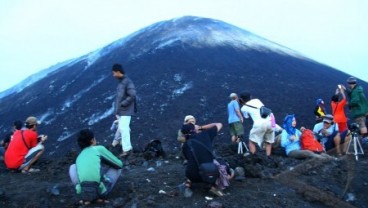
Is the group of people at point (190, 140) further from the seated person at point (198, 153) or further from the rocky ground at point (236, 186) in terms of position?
the rocky ground at point (236, 186)

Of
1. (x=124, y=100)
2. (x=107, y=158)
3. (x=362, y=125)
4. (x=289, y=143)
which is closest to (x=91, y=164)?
(x=107, y=158)

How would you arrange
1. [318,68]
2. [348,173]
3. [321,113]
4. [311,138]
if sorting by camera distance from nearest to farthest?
1. [348,173]
2. [311,138]
3. [321,113]
4. [318,68]

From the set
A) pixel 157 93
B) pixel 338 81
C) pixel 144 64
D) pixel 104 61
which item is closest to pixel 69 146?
pixel 157 93

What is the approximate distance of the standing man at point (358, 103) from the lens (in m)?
9.27

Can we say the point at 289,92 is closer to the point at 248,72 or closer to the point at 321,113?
the point at 248,72

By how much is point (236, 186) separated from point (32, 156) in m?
4.25

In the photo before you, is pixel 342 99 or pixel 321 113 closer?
pixel 342 99

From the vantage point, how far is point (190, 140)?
6230mm

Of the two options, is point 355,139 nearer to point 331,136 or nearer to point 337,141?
point 337,141

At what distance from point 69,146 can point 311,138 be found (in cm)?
1065

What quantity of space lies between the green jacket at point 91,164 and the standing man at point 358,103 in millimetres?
5661

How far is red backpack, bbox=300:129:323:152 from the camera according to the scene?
8.91 meters

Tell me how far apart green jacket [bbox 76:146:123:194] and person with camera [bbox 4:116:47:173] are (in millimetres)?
2670

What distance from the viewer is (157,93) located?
21172mm
